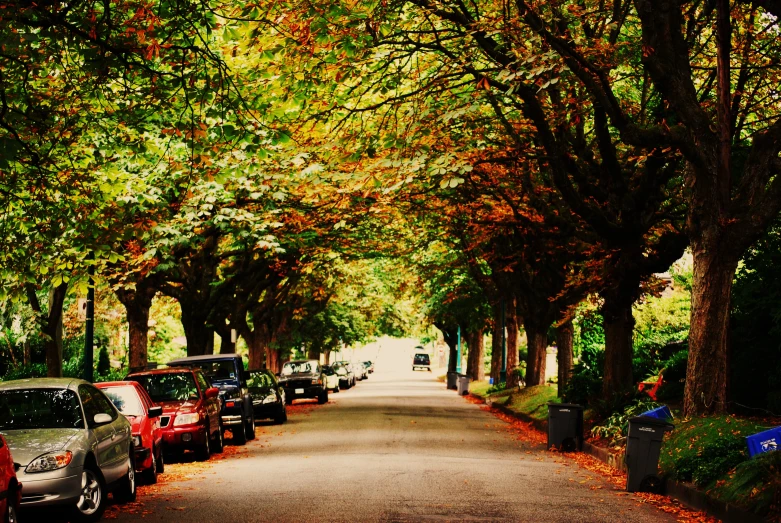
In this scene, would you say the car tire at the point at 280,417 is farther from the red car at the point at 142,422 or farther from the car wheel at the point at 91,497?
the car wheel at the point at 91,497

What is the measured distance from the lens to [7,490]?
8195 mm

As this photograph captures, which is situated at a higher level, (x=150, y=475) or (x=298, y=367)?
(x=298, y=367)

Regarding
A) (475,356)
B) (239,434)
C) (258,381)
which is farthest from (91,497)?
(475,356)

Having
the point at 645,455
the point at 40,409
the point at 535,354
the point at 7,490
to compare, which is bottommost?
the point at 645,455

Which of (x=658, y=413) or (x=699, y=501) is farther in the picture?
(x=658, y=413)

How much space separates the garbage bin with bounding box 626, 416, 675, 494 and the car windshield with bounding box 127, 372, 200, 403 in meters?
8.32

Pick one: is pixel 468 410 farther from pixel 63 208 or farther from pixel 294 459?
pixel 63 208

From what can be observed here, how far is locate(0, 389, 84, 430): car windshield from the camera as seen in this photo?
11.3 meters

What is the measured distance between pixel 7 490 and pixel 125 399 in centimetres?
749

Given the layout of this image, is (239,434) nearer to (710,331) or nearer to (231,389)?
(231,389)

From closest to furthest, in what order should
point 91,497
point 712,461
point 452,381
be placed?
point 91,497, point 712,461, point 452,381

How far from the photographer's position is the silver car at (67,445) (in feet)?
33.3

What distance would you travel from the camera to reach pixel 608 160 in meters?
18.3

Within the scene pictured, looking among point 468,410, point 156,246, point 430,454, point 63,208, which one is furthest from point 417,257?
point 63,208
